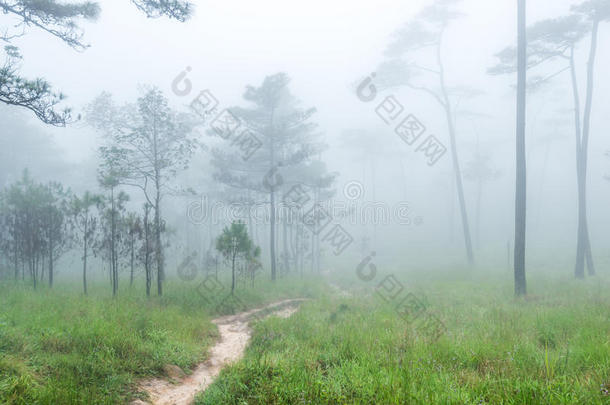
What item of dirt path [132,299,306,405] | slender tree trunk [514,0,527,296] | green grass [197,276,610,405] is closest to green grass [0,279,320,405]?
dirt path [132,299,306,405]

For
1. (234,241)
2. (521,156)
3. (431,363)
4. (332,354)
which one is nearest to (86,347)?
(332,354)

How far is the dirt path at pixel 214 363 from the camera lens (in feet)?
15.9

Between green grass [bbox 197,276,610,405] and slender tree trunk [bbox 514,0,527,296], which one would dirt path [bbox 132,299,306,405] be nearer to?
green grass [bbox 197,276,610,405]

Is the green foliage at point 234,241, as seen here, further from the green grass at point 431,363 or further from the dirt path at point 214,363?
the green grass at point 431,363

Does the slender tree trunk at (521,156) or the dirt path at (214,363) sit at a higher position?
the slender tree trunk at (521,156)

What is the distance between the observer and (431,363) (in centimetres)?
471

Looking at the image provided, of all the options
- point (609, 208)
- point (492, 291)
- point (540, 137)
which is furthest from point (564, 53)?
point (609, 208)

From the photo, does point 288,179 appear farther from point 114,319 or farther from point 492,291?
point 114,319

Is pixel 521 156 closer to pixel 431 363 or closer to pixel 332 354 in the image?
pixel 431 363

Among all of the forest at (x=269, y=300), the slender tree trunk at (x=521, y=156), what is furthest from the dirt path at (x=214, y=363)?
the slender tree trunk at (x=521, y=156)

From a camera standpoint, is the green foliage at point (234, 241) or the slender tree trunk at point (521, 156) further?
the green foliage at point (234, 241)

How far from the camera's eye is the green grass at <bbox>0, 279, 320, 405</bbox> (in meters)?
4.15

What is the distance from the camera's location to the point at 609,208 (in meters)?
43.0

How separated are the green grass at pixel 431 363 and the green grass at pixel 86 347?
1.52m
